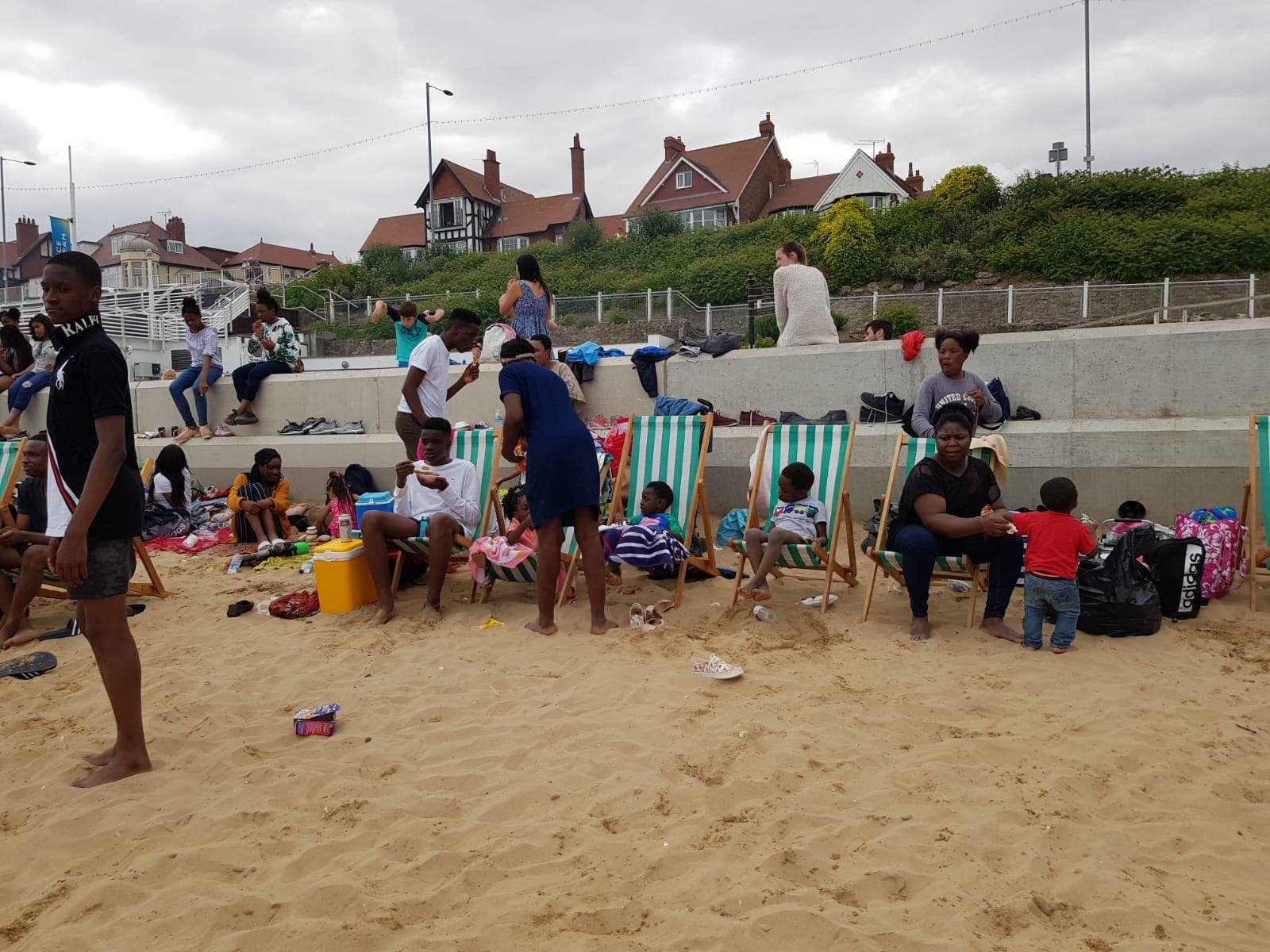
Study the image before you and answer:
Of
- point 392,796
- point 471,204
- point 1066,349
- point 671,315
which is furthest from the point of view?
point 471,204

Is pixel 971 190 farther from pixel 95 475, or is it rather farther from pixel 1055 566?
pixel 95 475

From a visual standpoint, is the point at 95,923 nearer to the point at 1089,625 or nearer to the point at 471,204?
the point at 1089,625

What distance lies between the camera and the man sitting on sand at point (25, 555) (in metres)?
4.77

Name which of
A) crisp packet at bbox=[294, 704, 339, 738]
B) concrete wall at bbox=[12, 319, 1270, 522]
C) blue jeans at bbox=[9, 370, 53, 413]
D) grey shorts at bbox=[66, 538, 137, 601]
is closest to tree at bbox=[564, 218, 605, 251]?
blue jeans at bbox=[9, 370, 53, 413]

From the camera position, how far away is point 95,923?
2164 mm

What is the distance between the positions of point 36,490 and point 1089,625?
605 cm

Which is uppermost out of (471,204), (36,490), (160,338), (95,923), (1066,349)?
(471,204)

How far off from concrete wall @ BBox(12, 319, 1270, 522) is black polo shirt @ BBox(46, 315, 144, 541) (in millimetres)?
4670

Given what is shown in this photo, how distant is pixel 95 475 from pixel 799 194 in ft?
134

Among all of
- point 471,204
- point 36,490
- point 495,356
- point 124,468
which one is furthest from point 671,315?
point 471,204

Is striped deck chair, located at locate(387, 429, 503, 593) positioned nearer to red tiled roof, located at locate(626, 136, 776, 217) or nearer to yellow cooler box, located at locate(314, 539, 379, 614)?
yellow cooler box, located at locate(314, 539, 379, 614)

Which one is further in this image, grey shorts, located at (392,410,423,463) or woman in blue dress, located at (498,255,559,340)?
woman in blue dress, located at (498,255,559,340)

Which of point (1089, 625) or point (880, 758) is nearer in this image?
point (880, 758)

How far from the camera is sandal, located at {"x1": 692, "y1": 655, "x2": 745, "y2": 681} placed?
3.76 m
